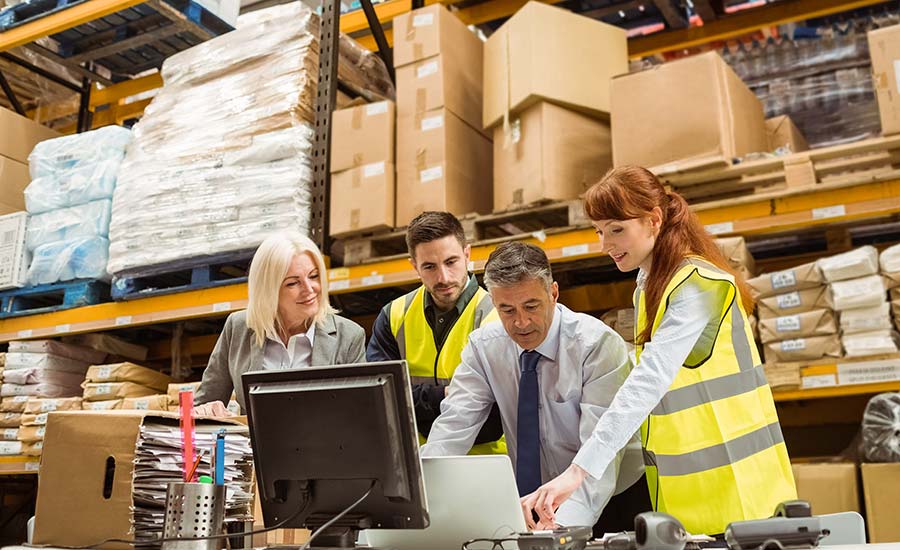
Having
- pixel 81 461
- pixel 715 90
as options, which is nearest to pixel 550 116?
pixel 715 90

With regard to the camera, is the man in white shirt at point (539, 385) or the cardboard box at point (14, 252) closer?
the man in white shirt at point (539, 385)

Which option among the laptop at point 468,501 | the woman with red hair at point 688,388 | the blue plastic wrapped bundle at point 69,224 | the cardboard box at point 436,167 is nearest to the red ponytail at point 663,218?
the woman with red hair at point 688,388

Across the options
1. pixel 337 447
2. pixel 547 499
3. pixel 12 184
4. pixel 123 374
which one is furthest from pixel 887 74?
pixel 12 184

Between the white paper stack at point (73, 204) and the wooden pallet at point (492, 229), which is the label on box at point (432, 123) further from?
the white paper stack at point (73, 204)

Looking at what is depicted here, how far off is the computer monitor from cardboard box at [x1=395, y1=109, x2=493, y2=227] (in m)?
2.51

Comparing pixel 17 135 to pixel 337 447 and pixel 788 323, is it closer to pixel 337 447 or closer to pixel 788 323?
pixel 788 323

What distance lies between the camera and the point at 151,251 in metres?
4.44

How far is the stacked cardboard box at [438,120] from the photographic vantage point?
13.2 feet

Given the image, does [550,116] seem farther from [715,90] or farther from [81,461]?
[81,461]

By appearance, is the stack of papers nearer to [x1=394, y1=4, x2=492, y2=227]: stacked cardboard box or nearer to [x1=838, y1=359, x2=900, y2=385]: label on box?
[x1=394, y1=4, x2=492, y2=227]: stacked cardboard box

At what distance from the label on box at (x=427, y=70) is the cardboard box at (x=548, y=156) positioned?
493mm

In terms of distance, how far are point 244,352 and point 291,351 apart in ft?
0.51

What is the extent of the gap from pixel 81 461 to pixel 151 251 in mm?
2904

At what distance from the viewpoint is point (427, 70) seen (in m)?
4.21
